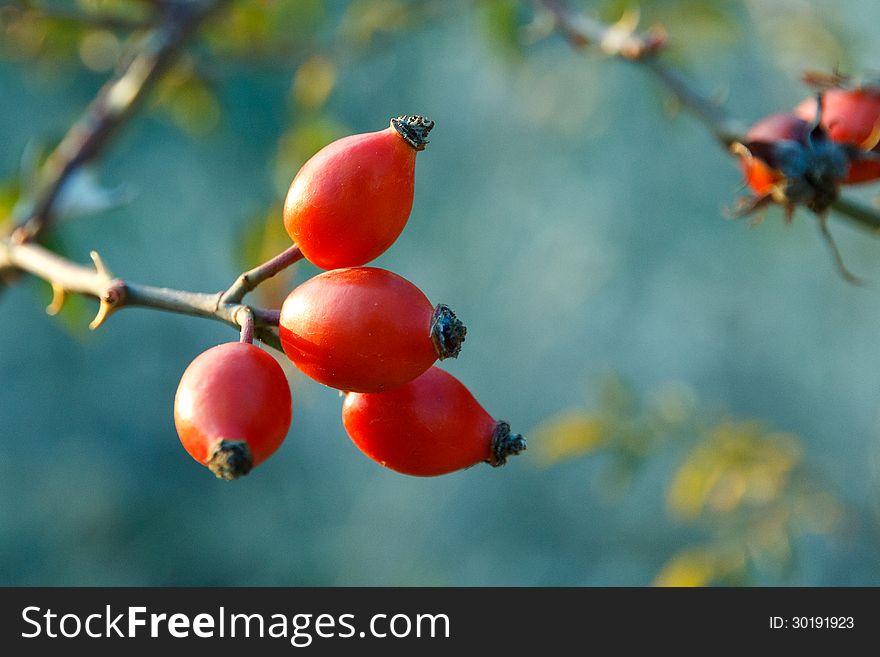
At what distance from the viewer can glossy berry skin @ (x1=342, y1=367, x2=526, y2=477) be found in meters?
0.73

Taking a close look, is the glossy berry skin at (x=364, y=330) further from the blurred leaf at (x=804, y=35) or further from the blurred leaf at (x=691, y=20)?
the blurred leaf at (x=691, y=20)

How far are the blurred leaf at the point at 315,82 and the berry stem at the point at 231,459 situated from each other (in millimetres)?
1289

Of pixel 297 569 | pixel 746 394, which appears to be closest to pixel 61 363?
pixel 297 569

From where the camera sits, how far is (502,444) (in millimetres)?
788

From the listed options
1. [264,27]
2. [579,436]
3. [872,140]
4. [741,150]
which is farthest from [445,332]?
[264,27]

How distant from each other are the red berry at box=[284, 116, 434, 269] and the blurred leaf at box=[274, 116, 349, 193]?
0.89 meters

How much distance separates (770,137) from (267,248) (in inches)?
35.4

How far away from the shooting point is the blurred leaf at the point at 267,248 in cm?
153

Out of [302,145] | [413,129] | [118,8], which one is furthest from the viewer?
[118,8]

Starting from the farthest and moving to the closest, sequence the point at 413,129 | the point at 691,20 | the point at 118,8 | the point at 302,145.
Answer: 1. the point at 691,20
2. the point at 118,8
3. the point at 302,145
4. the point at 413,129

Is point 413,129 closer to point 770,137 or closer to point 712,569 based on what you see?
point 770,137

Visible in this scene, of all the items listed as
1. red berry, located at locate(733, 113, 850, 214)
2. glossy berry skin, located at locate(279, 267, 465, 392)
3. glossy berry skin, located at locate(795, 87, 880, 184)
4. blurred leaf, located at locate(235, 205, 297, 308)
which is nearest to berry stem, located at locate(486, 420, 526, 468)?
glossy berry skin, located at locate(279, 267, 465, 392)

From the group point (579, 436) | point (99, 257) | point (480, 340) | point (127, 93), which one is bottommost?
point (99, 257)

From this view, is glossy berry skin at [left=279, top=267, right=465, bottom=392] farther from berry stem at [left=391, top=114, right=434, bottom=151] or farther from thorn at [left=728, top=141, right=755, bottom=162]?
thorn at [left=728, top=141, right=755, bottom=162]
